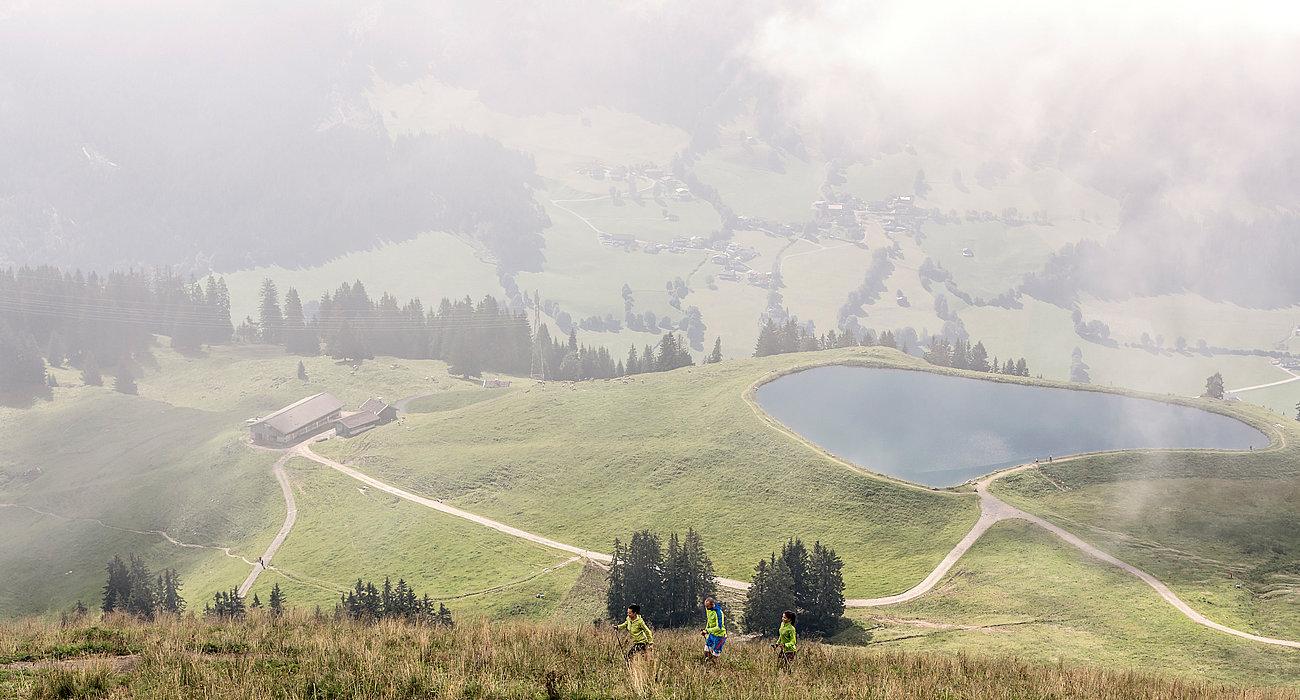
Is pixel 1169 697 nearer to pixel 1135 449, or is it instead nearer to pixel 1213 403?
pixel 1135 449

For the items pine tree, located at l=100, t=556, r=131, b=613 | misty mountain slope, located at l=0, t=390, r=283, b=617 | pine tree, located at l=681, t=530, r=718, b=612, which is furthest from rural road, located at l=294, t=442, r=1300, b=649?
pine tree, located at l=100, t=556, r=131, b=613

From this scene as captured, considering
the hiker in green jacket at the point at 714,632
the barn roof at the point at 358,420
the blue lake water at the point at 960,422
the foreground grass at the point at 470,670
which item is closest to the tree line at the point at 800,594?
the foreground grass at the point at 470,670

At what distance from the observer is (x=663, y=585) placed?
76375mm

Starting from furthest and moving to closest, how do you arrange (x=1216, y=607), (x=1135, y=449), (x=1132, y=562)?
(x=1135, y=449)
(x=1132, y=562)
(x=1216, y=607)

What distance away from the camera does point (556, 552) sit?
10431 centimetres

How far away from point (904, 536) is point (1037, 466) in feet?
81.9

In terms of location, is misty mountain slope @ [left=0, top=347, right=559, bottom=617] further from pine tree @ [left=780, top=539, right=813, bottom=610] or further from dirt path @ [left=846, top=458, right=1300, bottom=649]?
dirt path @ [left=846, top=458, right=1300, bottom=649]

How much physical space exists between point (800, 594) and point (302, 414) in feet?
424

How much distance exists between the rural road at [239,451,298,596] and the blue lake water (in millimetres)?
73434

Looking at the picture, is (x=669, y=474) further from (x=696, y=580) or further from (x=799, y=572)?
(x=799, y=572)

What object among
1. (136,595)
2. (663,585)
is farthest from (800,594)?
(136,595)

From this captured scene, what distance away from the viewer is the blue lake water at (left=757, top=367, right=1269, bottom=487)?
11681 centimetres

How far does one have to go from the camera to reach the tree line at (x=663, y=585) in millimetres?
75625

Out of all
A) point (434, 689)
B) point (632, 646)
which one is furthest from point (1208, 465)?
point (434, 689)
